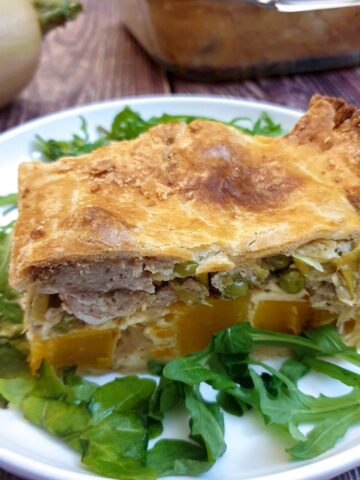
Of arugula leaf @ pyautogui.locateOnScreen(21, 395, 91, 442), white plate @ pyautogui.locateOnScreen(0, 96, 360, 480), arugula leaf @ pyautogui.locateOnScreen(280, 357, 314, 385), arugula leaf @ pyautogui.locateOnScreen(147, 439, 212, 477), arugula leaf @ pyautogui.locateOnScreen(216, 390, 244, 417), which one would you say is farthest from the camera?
arugula leaf @ pyautogui.locateOnScreen(280, 357, 314, 385)

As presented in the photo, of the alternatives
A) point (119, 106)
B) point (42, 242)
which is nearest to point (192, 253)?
point (42, 242)

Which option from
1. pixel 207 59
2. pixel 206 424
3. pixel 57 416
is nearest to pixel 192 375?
pixel 206 424

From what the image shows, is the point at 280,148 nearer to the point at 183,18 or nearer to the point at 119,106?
the point at 119,106

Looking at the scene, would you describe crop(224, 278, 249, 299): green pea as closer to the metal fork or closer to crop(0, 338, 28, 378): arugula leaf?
crop(0, 338, 28, 378): arugula leaf

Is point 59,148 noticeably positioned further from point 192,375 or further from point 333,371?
point 333,371

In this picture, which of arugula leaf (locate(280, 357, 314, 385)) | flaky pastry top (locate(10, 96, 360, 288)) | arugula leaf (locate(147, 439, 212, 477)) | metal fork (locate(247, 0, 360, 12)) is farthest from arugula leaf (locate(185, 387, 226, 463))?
metal fork (locate(247, 0, 360, 12))

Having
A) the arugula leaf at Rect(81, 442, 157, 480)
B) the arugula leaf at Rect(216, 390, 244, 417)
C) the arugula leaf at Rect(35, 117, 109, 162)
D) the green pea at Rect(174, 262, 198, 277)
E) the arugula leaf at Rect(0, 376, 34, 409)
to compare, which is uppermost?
the green pea at Rect(174, 262, 198, 277)

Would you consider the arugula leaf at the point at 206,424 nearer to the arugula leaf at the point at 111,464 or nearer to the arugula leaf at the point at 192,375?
the arugula leaf at the point at 192,375
